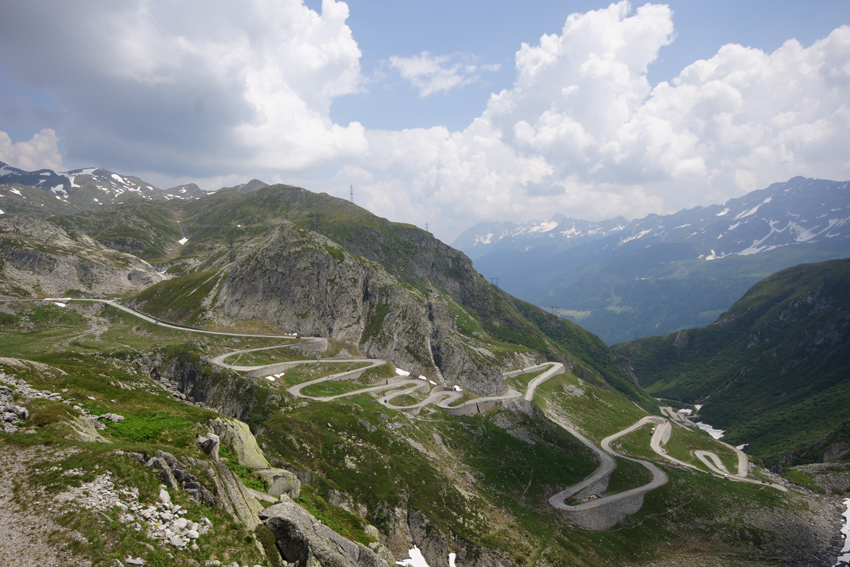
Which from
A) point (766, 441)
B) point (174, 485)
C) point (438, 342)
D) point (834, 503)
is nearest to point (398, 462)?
point (174, 485)

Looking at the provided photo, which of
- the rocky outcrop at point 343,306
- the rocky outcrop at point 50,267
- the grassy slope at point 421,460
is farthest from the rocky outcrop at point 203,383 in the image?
the rocky outcrop at point 50,267

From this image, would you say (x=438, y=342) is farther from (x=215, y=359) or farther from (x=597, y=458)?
(x=215, y=359)

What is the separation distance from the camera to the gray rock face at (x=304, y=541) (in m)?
24.2

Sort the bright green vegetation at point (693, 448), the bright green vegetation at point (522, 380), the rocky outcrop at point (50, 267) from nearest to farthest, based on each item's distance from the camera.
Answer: the bright green vegetation at point (693, 448)
the bright green vegetation at point (522, 380)
the rocky outcrop at point (50, 267)

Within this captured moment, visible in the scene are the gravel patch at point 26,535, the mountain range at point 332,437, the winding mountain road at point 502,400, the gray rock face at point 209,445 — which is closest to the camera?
the gravel patch at point 26,535

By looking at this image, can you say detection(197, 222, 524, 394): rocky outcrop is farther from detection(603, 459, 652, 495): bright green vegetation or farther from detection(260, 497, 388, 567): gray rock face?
detection(260, 497, 388, 567): gray rock face

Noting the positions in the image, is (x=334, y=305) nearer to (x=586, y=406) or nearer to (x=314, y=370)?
(x=314, y=370)

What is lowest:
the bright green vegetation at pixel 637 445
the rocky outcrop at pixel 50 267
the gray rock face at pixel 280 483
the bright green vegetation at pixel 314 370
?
the bright green vegetation at pixel 637 445

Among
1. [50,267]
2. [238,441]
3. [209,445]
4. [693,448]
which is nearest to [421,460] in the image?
[238,441]

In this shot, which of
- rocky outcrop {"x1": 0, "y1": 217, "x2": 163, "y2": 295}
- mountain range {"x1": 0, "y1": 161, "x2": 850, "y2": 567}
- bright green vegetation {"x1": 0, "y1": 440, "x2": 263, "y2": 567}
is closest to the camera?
bright green vegetation {"x1": 0, "y1": 440, "x2": 263, "y2": 567}

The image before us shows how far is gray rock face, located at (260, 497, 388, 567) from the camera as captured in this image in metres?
24.2

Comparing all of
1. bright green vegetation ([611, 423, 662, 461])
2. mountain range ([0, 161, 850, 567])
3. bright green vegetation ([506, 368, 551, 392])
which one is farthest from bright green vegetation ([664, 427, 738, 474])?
bright green vegetation ([506, 368, 551, 392])

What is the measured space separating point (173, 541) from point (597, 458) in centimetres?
11633

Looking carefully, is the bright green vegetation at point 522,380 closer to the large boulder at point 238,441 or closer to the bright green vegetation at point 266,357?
the bright green vegetation at point 266,357
